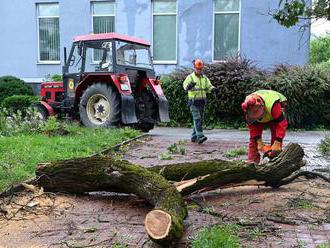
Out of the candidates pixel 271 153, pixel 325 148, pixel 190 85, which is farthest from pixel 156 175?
pixel 190 85

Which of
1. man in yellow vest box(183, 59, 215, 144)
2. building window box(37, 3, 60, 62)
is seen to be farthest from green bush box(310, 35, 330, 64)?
man in yellow vest box(183, 59, 215, 144)

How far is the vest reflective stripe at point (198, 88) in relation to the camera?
1102 cm

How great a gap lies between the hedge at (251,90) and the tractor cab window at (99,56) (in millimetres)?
4193

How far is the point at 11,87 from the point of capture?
66.3ft

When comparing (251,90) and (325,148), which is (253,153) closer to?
(325,148)

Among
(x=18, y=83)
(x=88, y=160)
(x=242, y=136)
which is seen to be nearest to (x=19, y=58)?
(x=18, y=83)

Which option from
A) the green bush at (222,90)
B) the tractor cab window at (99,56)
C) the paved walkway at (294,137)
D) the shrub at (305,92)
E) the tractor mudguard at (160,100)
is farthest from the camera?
the green bush at (222,90)

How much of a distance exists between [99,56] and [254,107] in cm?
699

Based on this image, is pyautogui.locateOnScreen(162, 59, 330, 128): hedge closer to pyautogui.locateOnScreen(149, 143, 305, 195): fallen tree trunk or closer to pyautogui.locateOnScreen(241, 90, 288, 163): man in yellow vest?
pyautogui.locateOnScreen(241, 90, 288, 163): man in yellow vest

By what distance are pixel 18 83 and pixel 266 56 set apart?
396 inches

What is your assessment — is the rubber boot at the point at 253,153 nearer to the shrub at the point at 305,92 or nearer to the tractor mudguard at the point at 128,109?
the tractor mudguard at the point at 128,109

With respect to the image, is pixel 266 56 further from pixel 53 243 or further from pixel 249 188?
pixel 53 243

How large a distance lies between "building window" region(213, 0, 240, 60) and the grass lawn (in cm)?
869

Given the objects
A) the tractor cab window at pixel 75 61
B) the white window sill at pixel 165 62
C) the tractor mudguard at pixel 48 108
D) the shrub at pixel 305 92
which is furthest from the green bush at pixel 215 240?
the white window sill at pixel 165 62
